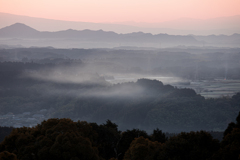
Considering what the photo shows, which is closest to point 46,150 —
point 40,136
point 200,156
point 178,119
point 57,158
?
point 57,158

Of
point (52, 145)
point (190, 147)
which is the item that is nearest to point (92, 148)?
point (52, 145)

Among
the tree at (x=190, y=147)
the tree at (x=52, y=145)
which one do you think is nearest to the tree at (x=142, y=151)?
the tree at (x=190, y=147)

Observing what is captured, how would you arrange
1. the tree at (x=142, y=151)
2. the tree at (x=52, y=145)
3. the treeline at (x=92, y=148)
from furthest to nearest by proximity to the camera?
the tree at (x=142, y=151), the tree at (x=52, y=145), the treeline at (x=92, y=148)

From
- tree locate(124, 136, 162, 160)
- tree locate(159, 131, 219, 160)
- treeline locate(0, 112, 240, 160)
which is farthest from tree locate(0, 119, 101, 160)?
tree locate(159, 131, 219, 160)

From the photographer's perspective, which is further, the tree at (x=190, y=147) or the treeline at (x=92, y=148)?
the tree at (x=190, y=147)

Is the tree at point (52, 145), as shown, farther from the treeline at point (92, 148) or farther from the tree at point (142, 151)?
the tree at point (142, 151)

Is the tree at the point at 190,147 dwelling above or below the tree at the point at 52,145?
above

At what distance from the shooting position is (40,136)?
28.2 m

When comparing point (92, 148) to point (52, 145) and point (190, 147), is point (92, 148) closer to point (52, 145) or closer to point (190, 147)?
point (52, 145)

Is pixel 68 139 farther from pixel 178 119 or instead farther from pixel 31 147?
pixel 178 119

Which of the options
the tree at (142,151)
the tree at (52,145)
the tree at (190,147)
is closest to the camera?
the tree at (190,147)

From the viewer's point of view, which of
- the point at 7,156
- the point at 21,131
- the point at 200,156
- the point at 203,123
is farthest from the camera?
the point at 203,123

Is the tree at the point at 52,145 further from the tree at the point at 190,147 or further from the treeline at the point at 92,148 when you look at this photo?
the tree at the point at 190,147

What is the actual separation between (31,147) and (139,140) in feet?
32.3
